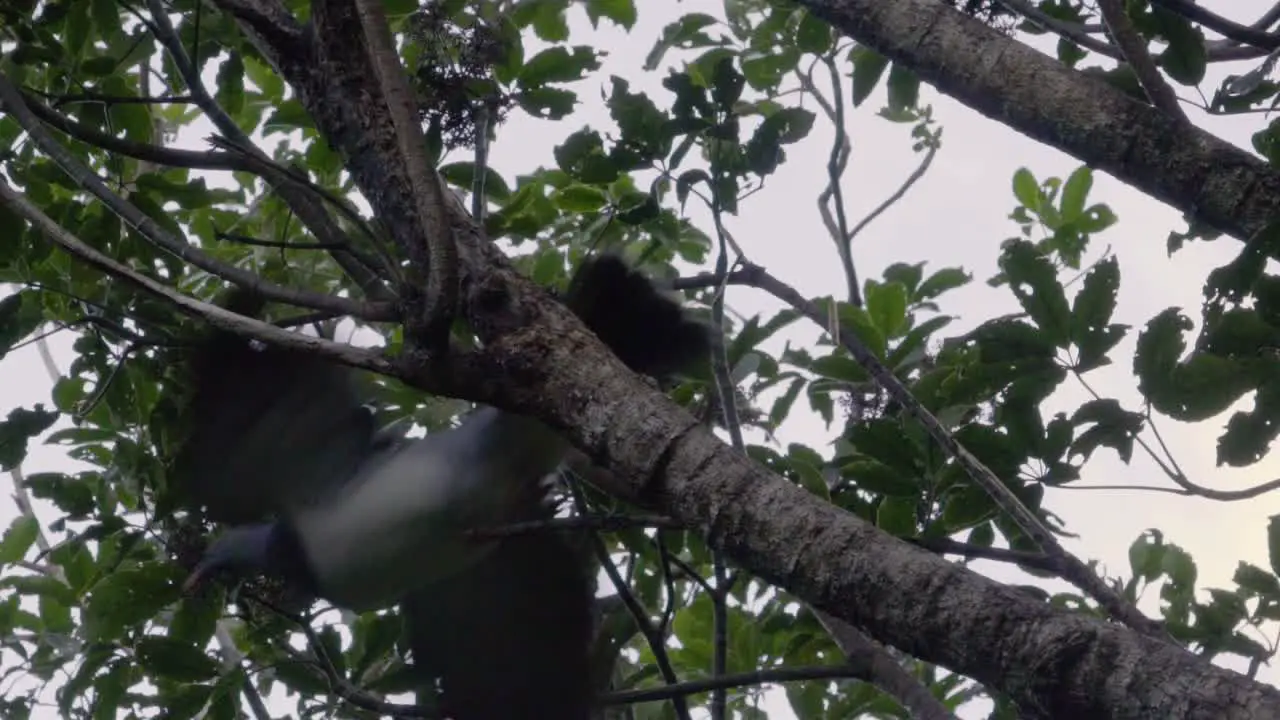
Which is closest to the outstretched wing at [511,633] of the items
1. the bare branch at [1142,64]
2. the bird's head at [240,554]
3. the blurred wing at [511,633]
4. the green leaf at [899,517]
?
the blurred wing at [511,633]

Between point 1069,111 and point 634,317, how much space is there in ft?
2.69

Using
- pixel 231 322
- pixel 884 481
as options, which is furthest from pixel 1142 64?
pixel 231 322

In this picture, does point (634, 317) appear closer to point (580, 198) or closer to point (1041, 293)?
point (580, 198)

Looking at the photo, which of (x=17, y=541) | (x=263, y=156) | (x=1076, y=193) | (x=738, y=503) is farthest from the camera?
(x=17, y=541)

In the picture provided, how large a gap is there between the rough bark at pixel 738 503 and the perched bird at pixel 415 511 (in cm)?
53

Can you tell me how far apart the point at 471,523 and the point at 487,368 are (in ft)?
2.73

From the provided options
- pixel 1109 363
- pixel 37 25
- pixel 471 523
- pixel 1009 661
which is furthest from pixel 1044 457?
pixel 37 25

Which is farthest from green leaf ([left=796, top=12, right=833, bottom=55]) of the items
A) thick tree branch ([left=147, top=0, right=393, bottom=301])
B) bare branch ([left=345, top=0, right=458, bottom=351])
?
bare branch ([left=345, top=0, right=458, bottom=351])

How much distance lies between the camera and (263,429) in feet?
8.63

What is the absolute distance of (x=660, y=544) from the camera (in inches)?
96.7

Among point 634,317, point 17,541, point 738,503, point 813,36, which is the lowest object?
point 738,503

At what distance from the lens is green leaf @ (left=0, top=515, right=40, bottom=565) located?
322cm

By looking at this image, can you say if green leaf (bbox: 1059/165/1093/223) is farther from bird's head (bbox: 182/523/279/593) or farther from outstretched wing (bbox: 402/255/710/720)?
bird's head (bbox: 182/523/279/593)

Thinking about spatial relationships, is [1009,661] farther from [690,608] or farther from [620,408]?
[690,608]
